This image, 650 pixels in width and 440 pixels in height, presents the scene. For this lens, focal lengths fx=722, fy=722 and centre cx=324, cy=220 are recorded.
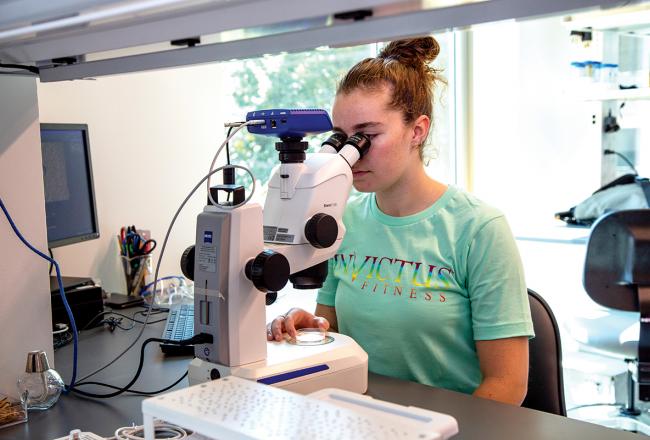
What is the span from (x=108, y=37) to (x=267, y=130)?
0.94 ft

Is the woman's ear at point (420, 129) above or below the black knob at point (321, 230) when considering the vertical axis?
above

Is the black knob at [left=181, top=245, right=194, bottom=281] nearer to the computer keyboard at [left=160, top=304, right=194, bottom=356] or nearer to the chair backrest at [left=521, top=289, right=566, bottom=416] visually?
the computer keyboard at [left=160, top=304, right=194, bottom=356]

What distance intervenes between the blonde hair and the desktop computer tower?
824 millimetres

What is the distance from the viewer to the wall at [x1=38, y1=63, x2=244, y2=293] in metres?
2.21

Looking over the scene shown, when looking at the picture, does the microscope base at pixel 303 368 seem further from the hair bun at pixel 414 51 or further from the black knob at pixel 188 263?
the hair bun at pixel 414 51

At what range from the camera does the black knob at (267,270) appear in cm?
106

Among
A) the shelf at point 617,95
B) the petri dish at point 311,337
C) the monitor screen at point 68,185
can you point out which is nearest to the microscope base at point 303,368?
the petri dish at point 311,337

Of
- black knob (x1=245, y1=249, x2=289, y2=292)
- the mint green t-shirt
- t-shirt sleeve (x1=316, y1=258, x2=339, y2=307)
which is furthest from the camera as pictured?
t-shirt sleeve (x1=316, y1=258, x2=339, y2=307)

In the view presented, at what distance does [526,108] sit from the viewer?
12.7 ft

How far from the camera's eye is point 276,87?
3406 mm

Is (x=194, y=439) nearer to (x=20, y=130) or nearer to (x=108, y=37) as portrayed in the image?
(x=108, y=37)

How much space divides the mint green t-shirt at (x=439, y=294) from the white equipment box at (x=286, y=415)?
2.00 ft

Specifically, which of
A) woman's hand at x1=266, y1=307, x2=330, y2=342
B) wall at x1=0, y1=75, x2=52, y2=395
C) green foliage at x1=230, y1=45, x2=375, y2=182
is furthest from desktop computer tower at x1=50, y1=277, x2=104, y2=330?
green foliage at x1=230, y1=45, x2=375, y2=182

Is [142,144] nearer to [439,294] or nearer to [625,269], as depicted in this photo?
[439,294]
